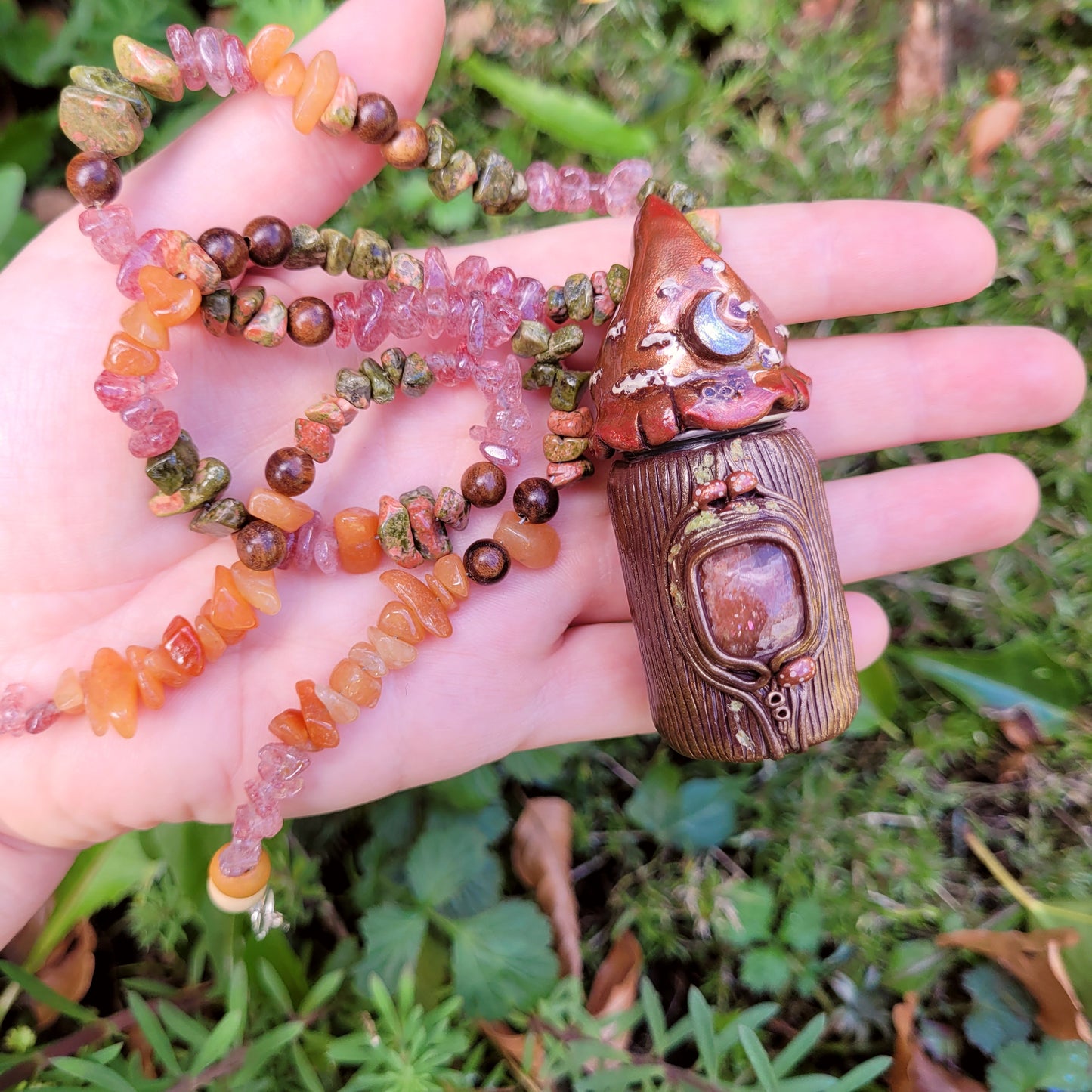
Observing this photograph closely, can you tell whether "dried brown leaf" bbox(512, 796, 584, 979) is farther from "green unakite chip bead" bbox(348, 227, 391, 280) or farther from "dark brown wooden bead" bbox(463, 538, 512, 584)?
"green unakite chip bead" bbox(348, 227, 391, 280)

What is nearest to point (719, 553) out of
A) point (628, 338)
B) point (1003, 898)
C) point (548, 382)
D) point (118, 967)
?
point (628, 338)

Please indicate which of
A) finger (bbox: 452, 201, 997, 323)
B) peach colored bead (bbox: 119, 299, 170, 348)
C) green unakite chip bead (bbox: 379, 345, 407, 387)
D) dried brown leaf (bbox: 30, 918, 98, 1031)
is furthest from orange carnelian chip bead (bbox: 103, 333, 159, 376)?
dried brown leaf (bbox: 30, 918, 98, 1031)

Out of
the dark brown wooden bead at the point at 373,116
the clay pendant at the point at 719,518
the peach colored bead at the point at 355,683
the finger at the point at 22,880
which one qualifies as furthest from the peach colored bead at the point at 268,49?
the finger at the point at 22,880

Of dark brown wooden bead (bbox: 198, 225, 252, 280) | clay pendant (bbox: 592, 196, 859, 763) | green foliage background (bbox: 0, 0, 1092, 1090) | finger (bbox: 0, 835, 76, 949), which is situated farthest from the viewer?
green foliage background (bbox: 0, 0, 1092, 1090)

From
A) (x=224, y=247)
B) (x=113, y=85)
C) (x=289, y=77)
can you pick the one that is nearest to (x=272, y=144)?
(x=289, y=77)

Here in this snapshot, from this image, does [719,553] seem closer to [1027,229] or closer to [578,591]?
[578,591]

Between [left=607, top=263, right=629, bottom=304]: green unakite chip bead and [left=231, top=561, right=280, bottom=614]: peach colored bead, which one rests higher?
[left=607, top=263, right=629, bottom=304]: green unakite chip bead
